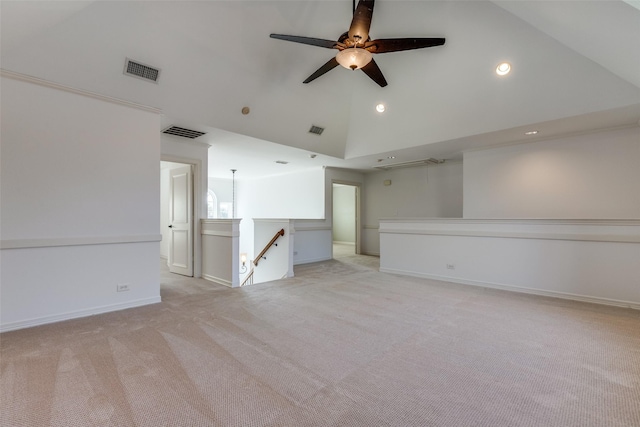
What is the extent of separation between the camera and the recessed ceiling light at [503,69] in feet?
12.1

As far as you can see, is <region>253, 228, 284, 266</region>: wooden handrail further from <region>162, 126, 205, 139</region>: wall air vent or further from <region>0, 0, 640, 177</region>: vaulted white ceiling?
<region>162, 126, 205, 139</region>: wall air vent

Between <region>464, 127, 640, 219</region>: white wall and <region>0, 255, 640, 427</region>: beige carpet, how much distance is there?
179 centimetres

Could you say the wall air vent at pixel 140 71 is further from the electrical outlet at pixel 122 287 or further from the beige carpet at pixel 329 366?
the beige carpet at pixel 329 366

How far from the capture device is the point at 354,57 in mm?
2930

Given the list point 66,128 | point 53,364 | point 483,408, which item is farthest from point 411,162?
point 53,364

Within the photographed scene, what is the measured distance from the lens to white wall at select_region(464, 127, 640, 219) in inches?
162

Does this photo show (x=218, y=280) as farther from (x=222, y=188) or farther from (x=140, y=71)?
(x=222, y=188)

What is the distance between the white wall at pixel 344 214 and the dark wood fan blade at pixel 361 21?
8.18m

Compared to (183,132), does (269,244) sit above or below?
below

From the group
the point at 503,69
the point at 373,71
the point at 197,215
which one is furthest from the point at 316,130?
the point at 503,69

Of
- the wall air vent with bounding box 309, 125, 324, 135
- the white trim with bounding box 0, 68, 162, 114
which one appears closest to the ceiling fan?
the white trim with bounding box 0, 68, 162, 114

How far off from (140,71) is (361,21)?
102 inches

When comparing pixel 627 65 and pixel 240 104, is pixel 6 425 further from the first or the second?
pixel 627 65

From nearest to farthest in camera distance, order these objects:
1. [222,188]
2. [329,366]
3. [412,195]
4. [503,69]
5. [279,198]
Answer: [329,366]
[503,69]
[412,195]
[279,198]
[222,188]
